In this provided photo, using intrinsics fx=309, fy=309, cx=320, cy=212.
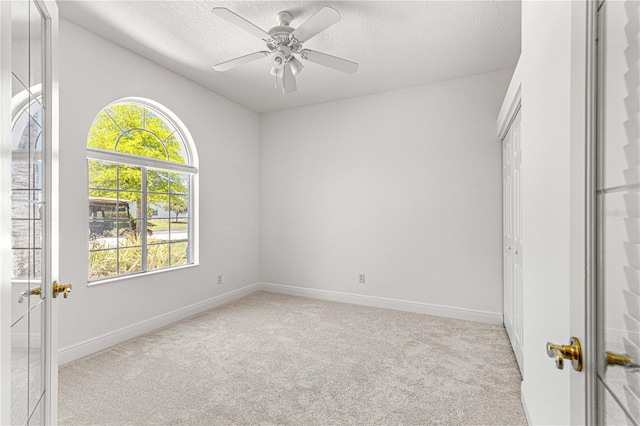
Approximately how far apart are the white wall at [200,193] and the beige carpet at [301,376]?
0.34m

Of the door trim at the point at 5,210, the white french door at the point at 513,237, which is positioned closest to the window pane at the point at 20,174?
the door trim at the point at 5,210

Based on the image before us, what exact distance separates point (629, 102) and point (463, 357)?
256cm

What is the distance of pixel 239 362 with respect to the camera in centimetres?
250

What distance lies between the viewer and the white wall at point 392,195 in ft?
11.2

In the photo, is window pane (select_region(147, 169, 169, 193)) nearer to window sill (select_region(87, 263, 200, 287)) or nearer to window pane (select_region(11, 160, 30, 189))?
window sill (select_region(87, 263, 200, 287))

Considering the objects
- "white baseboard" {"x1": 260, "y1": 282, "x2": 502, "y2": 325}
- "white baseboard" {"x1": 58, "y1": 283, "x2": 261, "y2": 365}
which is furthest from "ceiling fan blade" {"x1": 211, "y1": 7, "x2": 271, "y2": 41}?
"white baseboard" {"x1": 260, "y1": 282, "x2": 502, "y2": 325}

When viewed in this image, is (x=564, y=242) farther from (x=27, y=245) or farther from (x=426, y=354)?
(x=426, y=354)

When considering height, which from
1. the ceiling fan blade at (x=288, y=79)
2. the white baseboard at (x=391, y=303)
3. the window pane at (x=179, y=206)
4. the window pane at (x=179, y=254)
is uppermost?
the ceiling fan blade at (x=288, y=79)

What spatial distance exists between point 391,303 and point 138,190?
10.4 ft

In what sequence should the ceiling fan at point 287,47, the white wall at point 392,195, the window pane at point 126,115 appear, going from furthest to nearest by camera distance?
the white wall at point 392,195, the window pane at point 126,115, the ceiling fan at point 287,47

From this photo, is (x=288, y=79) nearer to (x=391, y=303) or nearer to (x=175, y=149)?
(x=175, y=149)

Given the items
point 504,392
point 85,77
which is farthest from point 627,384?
point 85,77

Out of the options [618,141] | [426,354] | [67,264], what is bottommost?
[426,354]

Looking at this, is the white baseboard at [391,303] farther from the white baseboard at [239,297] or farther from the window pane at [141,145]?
the window pane at [141,145]
